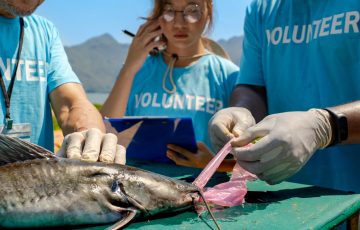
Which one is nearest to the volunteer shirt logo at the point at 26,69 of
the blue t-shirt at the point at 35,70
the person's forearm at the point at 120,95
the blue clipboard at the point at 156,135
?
the blue t-shirt at the point at 35,70

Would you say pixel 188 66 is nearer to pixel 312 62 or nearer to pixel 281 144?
pixel 312 62

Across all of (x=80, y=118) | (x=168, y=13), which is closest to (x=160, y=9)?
(x=168, y=13)

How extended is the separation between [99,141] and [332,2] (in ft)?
5.07

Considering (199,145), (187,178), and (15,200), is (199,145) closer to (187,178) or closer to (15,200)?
(187,178)

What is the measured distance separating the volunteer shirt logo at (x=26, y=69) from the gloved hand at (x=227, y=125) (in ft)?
3.93

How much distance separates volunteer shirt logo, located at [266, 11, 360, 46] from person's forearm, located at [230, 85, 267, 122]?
35 cm

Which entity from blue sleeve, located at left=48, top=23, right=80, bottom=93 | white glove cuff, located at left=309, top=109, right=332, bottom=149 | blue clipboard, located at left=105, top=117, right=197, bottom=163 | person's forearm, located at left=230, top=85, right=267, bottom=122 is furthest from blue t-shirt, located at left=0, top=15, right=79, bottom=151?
white glove cuff, located at left=309, top=109, right=332, bottom=149

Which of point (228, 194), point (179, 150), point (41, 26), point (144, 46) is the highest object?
point (41, 26)

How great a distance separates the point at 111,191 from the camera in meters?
1.44

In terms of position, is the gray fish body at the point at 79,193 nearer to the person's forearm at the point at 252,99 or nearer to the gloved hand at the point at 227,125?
the gloved hand at the point at 227,125

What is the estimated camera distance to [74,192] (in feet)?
4.66

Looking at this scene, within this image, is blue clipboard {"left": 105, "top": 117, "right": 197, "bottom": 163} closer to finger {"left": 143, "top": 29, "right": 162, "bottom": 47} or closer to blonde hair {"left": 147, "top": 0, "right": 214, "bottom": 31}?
finger {"left": 143, "top": 29, "right": 162, "bottom": 47}

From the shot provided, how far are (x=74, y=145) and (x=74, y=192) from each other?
16.2 inches

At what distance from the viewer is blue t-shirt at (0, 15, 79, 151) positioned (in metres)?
2.49
